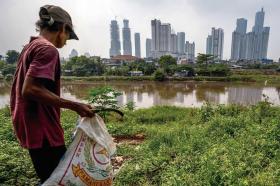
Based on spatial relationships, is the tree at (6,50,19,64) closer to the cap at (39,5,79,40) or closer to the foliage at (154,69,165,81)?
the foliage at (154,69,165,81)

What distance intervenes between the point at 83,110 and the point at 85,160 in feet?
1.18

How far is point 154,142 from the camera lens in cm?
441

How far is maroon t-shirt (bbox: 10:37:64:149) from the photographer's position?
59.8 inches

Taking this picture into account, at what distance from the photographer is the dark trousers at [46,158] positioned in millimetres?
1703

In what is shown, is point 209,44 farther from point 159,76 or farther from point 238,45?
point 159,76

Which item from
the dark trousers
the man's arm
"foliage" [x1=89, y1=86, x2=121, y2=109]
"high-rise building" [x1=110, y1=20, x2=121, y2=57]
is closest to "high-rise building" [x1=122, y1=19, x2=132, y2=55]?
"high-rise building" [x1=110, y1=20, x2=121, y2=57]

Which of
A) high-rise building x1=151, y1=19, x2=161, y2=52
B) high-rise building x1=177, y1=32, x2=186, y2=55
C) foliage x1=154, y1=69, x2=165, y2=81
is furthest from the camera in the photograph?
high-rise building x1=177, y1=32, x2=186, y2=55

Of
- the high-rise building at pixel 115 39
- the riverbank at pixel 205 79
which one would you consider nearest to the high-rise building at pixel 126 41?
the high-rise building at pixel 115 39

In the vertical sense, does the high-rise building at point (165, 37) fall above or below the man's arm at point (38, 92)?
above

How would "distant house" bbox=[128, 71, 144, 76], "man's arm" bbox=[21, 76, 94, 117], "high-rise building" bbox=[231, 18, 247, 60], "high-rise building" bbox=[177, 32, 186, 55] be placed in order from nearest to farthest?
"man's arm" bbox=[21, 76, 94, 117] < "distant house" bbox=[128, 71, 144, 76] < "high-rise building" bbox=[231, 18, 247, 60] < "high-rise building" bbox=[177, 32, 186, 55]

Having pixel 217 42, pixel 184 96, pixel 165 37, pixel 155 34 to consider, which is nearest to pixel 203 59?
pixel 184 96

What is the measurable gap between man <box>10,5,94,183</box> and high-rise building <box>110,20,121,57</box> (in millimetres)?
134022

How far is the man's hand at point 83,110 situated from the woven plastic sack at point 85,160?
8 cm

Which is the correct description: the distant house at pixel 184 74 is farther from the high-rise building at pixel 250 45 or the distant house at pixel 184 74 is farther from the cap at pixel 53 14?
the high-rise building at pixel 250 45
